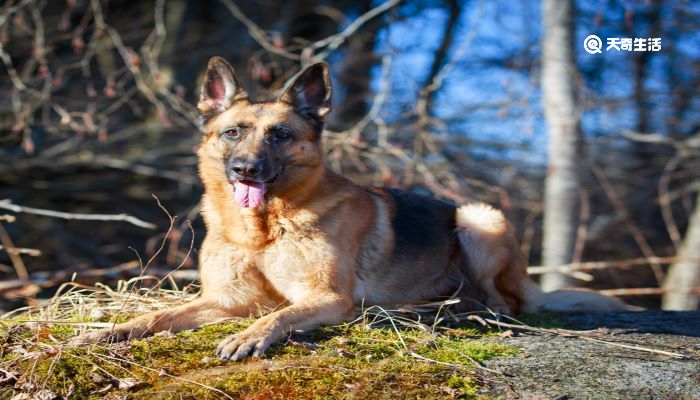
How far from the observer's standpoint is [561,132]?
7.54 meters

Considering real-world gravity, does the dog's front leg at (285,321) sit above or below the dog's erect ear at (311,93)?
below

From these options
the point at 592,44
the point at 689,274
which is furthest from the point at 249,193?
the point at 689,274

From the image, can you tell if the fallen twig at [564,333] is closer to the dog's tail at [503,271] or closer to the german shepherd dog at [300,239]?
the german shepherd dog at [300,239]

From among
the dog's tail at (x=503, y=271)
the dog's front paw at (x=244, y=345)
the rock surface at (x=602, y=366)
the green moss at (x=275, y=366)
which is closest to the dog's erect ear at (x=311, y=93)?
the dog's tail at (x=503, y=271)

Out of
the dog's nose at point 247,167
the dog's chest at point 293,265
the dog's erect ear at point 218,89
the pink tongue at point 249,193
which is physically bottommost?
the dog's chest at point 293,265

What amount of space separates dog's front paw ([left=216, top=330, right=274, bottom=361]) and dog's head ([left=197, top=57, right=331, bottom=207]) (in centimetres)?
98

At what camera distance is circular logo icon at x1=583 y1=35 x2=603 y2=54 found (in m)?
9.20

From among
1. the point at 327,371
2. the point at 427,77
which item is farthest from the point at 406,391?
the point at 427,77

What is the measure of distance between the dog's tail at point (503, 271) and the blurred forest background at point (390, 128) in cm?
218

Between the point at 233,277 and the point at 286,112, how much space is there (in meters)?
1.13

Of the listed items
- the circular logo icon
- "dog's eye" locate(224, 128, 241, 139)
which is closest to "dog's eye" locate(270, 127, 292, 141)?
"dog's eye" locate(224, 128, 241, 139)

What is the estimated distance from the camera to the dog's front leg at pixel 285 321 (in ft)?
10.3

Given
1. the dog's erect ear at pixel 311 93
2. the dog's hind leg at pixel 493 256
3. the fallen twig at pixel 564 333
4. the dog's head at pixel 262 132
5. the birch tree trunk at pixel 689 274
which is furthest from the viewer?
the birch tree trunk at pixel 689 274

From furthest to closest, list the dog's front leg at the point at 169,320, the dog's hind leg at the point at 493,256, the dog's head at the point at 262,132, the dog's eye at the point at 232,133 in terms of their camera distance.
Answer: the dog's hind leg at the point at 493,256 → the dog's eye at the point at 232,133 → the dog's head at the point at 262,132 → the dog's front leg at the point at 169,320
